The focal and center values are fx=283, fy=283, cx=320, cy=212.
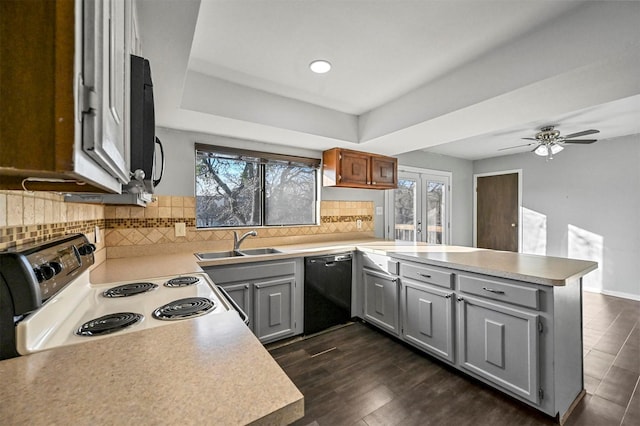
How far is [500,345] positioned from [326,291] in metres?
1.49

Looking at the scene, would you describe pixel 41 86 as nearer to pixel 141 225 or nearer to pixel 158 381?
pixel 158 381

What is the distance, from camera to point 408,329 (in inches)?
98.4

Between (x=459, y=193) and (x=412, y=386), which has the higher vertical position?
(x=459, y=193)

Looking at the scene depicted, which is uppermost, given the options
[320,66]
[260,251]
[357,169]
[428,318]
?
[320,66]

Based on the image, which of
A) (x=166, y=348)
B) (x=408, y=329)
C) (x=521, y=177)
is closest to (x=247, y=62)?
(x=166, y=348)

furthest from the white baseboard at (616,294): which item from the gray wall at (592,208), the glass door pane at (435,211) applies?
the glass door pane at (435,211)

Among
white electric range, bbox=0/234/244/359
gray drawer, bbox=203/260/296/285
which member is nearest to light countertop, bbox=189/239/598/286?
gray drawer, bbox=203/260/296/285

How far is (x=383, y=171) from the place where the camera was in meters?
3.68

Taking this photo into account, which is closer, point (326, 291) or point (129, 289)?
point (129, 289)

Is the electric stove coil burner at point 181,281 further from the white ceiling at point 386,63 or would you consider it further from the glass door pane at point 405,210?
the glass door pane at point 405,210

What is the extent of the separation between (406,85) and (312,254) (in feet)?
5.59

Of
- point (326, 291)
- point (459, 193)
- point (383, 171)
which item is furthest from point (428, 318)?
point (459, 193)

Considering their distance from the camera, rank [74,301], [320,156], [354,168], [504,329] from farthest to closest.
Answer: [320,156]
[354,168]
[504,329]
[74,301]

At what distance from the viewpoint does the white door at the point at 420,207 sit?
14.4ft
